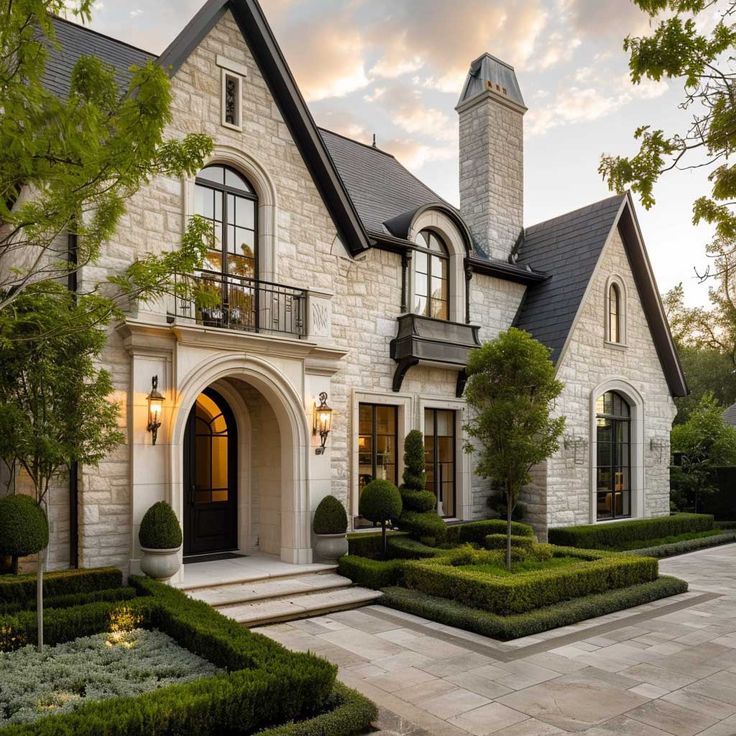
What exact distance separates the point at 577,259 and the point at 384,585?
31.1 ft

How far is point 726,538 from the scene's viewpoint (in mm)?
15508

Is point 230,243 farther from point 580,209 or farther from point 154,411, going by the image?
point 580,209

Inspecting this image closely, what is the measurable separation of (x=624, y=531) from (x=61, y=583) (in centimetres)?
1166

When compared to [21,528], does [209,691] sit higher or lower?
lower

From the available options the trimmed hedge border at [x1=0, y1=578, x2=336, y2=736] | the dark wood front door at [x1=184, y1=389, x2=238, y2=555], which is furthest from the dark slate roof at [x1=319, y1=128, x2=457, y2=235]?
the trimmed hedge border at [x1=0, y1=578, x2=336, y2=736]

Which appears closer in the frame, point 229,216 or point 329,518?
point 329,518

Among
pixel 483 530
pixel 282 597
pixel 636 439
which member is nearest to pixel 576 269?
pixel 636 439

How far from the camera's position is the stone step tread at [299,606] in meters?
7.71

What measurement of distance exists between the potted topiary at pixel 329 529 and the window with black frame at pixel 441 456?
323cm

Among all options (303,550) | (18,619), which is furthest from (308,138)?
(18,619)

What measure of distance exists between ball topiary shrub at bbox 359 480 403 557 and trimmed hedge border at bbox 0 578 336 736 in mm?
4010

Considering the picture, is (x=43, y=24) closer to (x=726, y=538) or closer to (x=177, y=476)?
(x=177, y=476)

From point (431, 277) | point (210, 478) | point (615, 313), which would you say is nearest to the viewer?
point (210, 478)

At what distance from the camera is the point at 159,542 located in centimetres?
803
